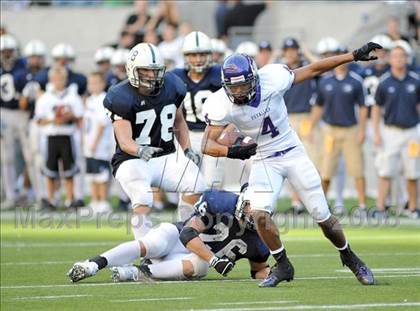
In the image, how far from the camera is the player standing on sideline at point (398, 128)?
13.1 m

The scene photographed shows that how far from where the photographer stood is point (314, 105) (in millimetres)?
13812

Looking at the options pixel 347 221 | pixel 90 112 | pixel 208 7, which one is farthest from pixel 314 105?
pixel 208 7

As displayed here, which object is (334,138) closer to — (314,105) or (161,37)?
(314,105)

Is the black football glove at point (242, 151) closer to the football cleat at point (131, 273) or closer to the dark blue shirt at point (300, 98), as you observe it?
the football cleat at point (131, 273)

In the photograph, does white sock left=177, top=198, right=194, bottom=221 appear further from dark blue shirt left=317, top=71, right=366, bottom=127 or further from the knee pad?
dark blue shirt left=317, top=71, right=366, bottom=127

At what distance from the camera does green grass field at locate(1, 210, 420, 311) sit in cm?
671

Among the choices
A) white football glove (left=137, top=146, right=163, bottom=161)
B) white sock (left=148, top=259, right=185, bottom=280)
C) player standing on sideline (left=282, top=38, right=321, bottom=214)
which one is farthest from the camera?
player standing on sideline (left=282, top=38, right=321, bottom=214)

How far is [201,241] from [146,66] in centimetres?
146

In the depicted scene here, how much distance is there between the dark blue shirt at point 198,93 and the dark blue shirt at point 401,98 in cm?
310

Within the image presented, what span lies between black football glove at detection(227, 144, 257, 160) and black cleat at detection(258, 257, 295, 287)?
0.76 meters

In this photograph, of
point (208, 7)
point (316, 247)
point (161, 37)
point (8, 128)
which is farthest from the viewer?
point (208, 7)

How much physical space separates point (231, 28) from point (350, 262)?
35.5 ft

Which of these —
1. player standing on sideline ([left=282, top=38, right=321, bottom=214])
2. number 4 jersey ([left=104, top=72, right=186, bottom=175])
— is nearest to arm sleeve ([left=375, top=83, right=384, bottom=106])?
player standing on sideline ([left=282, top=38, right=321, bottom=214])

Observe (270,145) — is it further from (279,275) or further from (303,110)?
(303,110)
